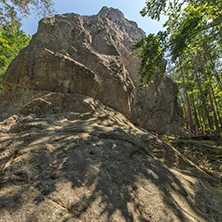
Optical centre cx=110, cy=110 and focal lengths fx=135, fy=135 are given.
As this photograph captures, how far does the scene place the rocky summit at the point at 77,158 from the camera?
1.80 metres

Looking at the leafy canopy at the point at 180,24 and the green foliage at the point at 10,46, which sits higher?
the green foliage at the point at 10,46

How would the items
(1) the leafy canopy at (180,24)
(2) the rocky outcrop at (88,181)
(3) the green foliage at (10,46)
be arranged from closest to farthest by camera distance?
1. (2) the rocky outcrop at (88,181)
2. (1) the leafy canopy at (180,24)
3. (3) the green foliage at (10,46)

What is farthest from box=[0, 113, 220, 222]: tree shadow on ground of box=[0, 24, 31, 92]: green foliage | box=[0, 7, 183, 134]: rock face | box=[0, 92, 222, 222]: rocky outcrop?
box=[0, 24, 31, 92]: green foliage

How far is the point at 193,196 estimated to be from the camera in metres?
2.80

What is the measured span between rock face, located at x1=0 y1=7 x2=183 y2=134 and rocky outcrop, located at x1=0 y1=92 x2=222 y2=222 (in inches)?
104

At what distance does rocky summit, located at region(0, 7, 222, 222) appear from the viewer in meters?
1.80

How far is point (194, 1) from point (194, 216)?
9.14 metres

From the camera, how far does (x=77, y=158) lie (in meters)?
2.65

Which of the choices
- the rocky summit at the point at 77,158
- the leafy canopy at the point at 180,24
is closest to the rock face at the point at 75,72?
the rocky summit at the point at 77,158

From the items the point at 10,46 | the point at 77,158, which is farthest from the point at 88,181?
the point at 10,46

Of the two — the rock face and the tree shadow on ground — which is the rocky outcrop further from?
the rock face

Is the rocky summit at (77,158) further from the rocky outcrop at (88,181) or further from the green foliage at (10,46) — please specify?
the green foliage at (10,46)

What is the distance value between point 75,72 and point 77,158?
5.00m

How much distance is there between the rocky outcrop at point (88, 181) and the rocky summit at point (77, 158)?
0.01 metres
